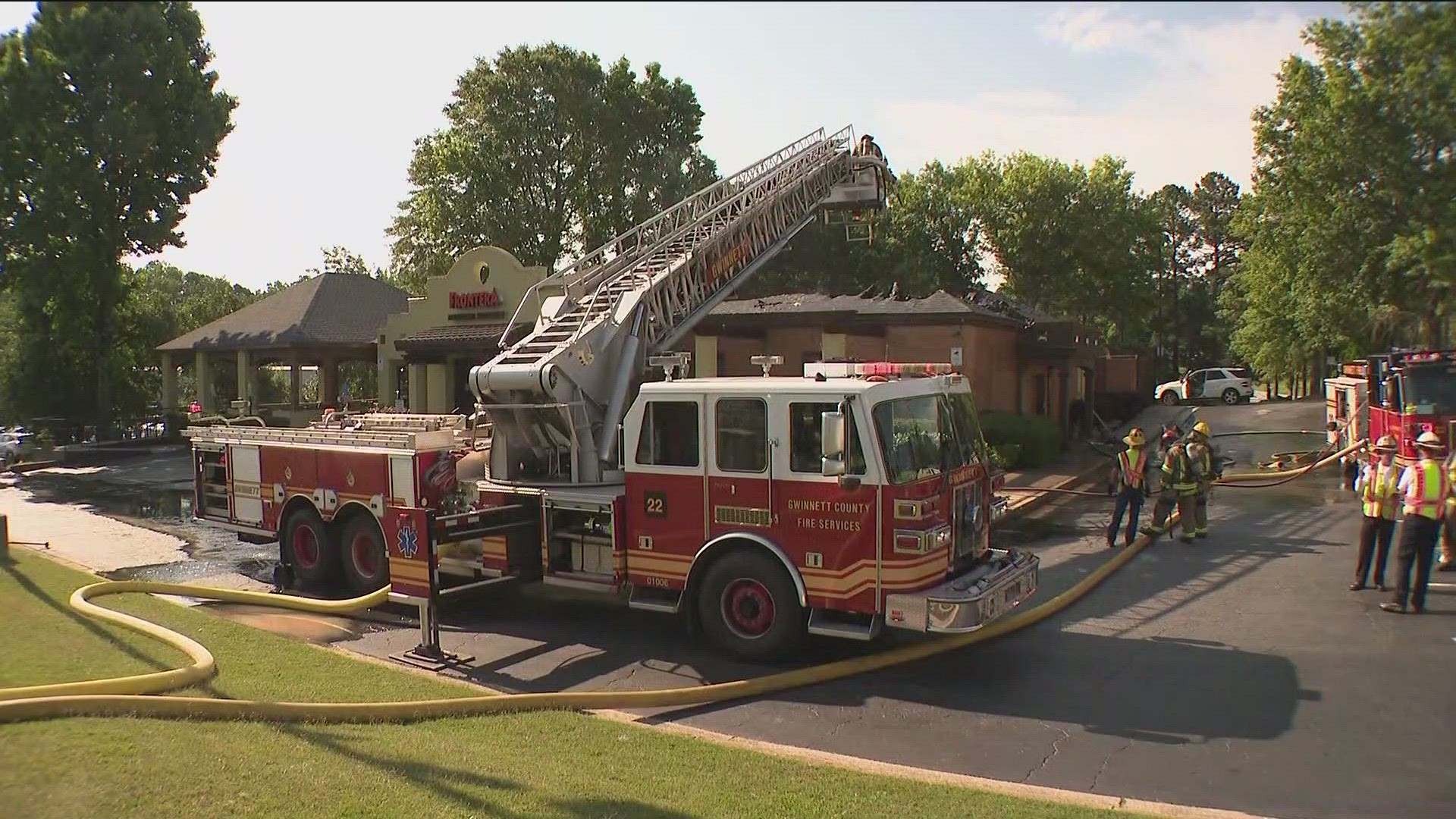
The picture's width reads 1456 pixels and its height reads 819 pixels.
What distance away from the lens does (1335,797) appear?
5277 mm

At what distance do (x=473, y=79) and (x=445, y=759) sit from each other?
38344 millimetres

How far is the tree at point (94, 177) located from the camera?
2381 cm

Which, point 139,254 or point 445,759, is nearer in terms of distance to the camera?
point 445,759

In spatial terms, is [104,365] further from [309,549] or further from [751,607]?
[751,607]

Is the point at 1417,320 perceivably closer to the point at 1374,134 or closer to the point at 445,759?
the point at 1374,134

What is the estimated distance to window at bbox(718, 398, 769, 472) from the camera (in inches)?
310

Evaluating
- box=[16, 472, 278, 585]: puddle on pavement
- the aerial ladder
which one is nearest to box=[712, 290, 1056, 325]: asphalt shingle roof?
the aerial ladder

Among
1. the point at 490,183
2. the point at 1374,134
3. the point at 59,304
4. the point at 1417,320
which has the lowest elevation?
the point at 1417,320

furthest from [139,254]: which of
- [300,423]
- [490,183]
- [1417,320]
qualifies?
[1417,320]

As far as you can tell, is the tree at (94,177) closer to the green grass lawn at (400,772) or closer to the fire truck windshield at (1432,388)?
the green grass lawn at (400,772)

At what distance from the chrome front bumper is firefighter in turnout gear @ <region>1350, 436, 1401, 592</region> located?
4.00m

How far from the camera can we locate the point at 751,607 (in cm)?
805

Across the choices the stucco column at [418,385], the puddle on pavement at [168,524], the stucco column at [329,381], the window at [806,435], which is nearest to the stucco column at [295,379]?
the stucco column at [329,381]

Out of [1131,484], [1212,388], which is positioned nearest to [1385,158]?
[1131,484]
